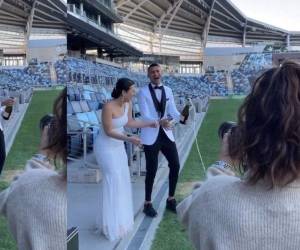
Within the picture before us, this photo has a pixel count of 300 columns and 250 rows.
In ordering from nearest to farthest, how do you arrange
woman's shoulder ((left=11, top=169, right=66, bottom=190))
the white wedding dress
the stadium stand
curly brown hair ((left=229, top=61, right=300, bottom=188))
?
curly brown hair ((left=229, top=61, right=300, bottom=188)) < the stadium stand < woman's shoulder ((left=11, top=169, right=66, bottom=190)) < the white wedding dress

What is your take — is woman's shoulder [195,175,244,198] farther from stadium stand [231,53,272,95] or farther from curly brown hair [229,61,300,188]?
stadium stand [231,53,272,95]

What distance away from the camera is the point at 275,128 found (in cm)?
85

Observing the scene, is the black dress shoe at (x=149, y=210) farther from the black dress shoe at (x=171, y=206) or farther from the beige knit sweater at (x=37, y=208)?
the beige knit sweater at (x=37, y=208)

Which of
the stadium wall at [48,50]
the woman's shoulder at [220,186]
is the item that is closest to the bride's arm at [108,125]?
the stadium wall at [48,50]

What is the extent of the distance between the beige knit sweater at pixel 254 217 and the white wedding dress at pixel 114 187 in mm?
534

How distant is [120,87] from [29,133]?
310 millimetres

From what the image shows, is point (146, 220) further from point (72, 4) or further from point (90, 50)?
point (72, 4)

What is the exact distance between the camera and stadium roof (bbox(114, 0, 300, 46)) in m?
1.24

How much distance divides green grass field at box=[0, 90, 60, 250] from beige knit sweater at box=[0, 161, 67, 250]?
3 cm

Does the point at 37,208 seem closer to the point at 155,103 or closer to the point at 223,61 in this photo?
the point at 155,103

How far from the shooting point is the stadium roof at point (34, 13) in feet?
4.32

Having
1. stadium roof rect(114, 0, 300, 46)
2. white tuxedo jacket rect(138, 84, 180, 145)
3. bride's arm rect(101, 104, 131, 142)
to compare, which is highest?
stadium roof rect(114, 0, 300, 46)

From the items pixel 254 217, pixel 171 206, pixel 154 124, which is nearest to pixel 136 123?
pixel 154 124

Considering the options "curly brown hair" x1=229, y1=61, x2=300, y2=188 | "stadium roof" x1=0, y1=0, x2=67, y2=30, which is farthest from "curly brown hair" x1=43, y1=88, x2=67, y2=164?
"curly brown hair" x1=229, y1=61, x2=300, y2=188
